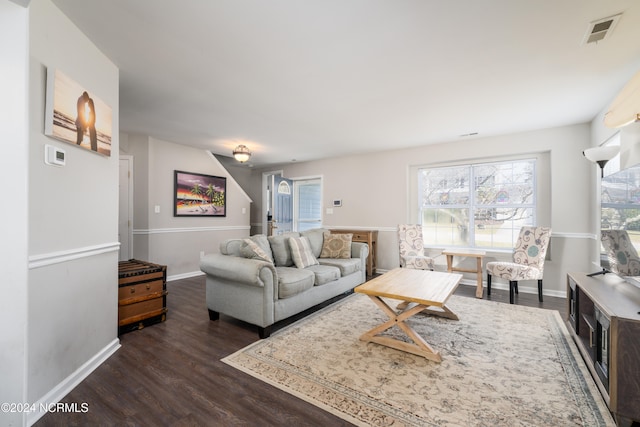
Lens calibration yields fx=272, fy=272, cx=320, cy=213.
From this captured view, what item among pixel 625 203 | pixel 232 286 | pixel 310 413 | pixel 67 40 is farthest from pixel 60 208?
pixel 625 203

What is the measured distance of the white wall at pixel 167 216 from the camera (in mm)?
4418

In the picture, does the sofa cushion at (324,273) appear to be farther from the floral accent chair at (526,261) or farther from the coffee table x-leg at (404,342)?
the floral accent chair at (526,261)

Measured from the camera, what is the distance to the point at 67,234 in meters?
1.81

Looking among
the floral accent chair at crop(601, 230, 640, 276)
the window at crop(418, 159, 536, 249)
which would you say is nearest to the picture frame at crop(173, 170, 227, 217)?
the window at crop(418, 159, 536, 249)

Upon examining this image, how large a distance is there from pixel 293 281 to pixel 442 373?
1.48m

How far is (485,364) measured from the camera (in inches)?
82.4

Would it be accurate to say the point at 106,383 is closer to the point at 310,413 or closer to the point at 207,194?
the point at 310,413

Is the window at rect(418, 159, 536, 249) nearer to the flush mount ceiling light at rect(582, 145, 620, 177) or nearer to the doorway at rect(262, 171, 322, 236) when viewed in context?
the flush mount ceiling light at rect(582, 145, 620, 177)

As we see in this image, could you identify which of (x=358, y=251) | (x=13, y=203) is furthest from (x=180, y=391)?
(x=358, y=251)

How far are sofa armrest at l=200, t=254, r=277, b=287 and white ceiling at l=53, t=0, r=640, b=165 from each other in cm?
173

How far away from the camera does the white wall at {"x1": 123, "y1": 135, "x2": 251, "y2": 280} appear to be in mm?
4418

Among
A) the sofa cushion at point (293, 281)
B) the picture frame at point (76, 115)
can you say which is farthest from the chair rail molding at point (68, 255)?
the sofa cushion at point (293, 281)

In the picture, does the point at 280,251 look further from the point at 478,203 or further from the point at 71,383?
the point at 478,203

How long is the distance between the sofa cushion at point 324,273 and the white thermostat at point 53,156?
2370mm
